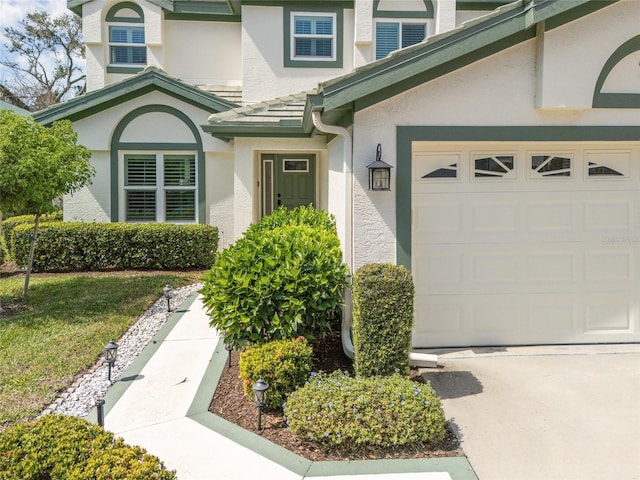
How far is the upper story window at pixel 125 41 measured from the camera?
1328 centimetres

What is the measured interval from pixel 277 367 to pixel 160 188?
898 centimetres

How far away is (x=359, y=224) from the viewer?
563 cm

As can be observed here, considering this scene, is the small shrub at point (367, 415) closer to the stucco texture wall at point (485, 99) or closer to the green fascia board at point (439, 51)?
the stucco texture wall at point (485, 99)

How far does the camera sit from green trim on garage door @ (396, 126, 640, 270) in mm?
5598

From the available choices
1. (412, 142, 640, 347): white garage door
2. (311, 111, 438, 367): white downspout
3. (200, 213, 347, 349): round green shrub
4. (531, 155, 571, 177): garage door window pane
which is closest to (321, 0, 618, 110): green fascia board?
(311, 111, 438, 367): white downspout

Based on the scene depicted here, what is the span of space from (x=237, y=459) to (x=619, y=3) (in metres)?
6.46

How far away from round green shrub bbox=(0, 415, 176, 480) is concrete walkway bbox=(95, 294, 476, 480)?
768 mm

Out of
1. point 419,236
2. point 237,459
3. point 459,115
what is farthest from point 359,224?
point 237,459

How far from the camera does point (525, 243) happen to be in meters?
6.07

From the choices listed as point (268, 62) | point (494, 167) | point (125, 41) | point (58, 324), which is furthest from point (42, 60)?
point (494, 167)

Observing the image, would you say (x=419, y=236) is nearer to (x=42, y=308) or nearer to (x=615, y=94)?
(x=615, y=94)

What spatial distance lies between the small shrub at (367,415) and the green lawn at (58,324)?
110 inches

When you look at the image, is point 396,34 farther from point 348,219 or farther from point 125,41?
point 348,219

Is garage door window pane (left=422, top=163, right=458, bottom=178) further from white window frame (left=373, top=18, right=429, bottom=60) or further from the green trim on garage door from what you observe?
white window frame (left=373, top=18, right=429, bottom=60)
